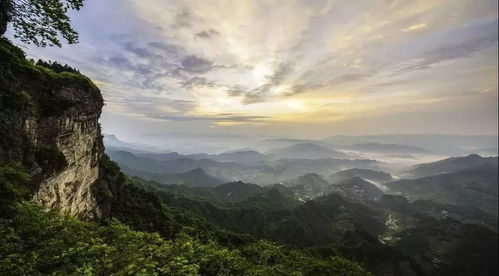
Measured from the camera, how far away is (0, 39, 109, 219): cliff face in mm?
25922

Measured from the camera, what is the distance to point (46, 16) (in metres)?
26.1

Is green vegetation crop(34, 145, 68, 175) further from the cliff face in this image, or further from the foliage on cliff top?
the foliage on cliff top

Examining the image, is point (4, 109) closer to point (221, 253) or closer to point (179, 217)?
point (221, 253)

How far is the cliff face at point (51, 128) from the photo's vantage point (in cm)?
2592

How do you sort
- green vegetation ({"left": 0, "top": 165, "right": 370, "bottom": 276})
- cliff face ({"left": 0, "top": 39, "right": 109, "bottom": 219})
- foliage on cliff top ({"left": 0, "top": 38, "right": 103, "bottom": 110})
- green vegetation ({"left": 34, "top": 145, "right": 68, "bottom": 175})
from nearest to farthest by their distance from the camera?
green vegetation ({"left": 0, "top": 165, "right": 370, "bottom": 276}) → cliff face ({"left": 0, "top": 39, "right": 109, "bottom": 219}) → foliage on cliff top ({"left": 0, "top": 38, "right": 103, "bottom": 110}) → green vegetation ({"left": 34, "top": 145, "right": 68, "bottom": 175})

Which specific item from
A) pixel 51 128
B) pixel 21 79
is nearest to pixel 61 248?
pixel 51 128

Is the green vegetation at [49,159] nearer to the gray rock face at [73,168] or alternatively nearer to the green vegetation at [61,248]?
the gray rock face at [73,168]

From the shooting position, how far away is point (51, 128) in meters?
32.9

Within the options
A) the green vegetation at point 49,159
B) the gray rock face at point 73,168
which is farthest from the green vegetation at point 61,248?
the gray rock face at point 73,168

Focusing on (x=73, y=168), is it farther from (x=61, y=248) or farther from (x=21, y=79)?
(x=61, y=248)

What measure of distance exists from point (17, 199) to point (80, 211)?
2395 cm

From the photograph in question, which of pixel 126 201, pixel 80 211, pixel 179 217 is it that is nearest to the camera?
pixel 80 211

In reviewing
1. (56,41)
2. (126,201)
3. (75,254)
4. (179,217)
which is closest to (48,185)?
(56,41)

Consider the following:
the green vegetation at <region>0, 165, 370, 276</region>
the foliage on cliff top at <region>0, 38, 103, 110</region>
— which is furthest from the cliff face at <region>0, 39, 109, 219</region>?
the green vegetation at <region>0, 165, 370, 276</region>
